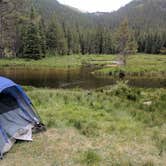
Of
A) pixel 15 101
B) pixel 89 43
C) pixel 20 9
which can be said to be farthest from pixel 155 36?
pixel 15 101

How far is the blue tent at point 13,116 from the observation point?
311 inches

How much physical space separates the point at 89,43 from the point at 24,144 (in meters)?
75.2

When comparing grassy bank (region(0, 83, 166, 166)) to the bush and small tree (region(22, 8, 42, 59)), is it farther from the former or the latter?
small tree (region(22, 8, 42, 59))

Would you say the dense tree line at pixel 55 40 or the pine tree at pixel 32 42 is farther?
the pine tree at pixel 32 42

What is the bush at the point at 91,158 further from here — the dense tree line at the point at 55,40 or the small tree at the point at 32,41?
the small tree at the point at 32,41

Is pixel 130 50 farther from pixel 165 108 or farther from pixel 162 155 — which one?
pixel 162 155

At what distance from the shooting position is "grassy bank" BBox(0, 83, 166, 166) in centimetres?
707

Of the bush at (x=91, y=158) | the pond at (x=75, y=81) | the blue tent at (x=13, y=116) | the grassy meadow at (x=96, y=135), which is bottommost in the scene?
the pond at (x=75, y=81)

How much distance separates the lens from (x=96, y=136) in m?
8.77

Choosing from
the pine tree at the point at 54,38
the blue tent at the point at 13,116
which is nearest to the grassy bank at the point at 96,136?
the blue tent at the point at 13,116

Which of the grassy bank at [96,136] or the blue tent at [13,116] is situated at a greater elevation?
the blue tent at [13,116]

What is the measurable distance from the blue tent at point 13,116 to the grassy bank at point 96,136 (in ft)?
1.19

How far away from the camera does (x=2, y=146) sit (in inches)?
287

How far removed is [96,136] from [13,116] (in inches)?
111
